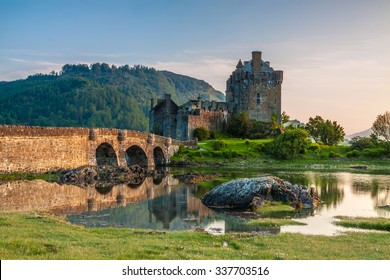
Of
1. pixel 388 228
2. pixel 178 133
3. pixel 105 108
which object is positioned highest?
pixel 105 108

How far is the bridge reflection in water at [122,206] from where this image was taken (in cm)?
2296

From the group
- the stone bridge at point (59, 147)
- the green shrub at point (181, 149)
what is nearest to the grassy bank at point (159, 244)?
the stone bridge at point (59, 147)

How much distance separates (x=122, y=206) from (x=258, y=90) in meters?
69.7

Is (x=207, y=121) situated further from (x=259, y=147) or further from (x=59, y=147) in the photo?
(x=59, y=147)

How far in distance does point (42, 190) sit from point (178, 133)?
2079 inches

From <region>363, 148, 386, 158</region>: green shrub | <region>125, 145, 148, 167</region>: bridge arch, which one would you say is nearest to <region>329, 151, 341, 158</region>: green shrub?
<region>363, 148, 386, 158</region>: green shrub

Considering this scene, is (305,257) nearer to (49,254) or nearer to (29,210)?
(49,254)

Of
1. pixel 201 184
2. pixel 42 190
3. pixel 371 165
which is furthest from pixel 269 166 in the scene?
pixel 42 190

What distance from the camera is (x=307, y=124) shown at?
301 feet

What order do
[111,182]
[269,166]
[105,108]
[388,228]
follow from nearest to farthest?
1. [388,228]
2. [111,182]
3. [269,166]
4. [105,108]

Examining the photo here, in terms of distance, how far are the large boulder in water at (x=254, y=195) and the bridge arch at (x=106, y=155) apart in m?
23.1

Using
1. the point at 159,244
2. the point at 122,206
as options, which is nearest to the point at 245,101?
the point at 122,206

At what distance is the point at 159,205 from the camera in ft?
97.0

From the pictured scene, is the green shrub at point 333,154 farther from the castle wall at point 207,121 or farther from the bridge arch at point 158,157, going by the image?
the bridge arch at point 158,157
